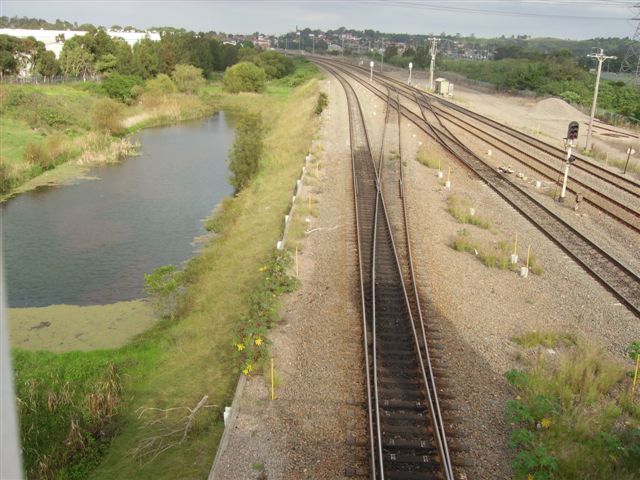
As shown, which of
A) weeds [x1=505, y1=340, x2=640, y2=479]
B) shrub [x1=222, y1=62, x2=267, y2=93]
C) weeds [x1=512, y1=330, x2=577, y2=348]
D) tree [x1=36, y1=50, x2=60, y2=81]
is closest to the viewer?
weeds [x1=505, y1=340, x2=640, y2=479]

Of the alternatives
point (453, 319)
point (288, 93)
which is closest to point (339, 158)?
point (453, 319)

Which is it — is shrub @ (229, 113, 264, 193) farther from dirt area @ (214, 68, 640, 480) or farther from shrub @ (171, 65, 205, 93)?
shrub @ (171, 65, 205, 93)

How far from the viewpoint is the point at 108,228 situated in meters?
24.4

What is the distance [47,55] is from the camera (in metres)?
69.2

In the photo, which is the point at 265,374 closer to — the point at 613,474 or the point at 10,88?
the point at 613,474

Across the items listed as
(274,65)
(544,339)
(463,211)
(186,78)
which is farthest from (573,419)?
(274,65)

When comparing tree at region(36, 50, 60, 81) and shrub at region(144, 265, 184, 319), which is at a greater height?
tree at region(36, 50, 60, 81)

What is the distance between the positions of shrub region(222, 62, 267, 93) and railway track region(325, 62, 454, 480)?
194 feet

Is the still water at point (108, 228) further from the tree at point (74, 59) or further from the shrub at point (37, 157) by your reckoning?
the tree at point (74, 59)

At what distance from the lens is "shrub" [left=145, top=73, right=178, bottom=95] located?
6303 cm

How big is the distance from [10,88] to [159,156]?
857 inches

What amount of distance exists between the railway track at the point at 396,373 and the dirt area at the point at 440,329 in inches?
11.5

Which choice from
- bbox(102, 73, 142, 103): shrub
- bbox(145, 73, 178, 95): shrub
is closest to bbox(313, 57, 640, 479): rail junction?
bbox(102, 73, 142, 103): shrub

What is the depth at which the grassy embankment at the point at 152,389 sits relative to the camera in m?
9.21
